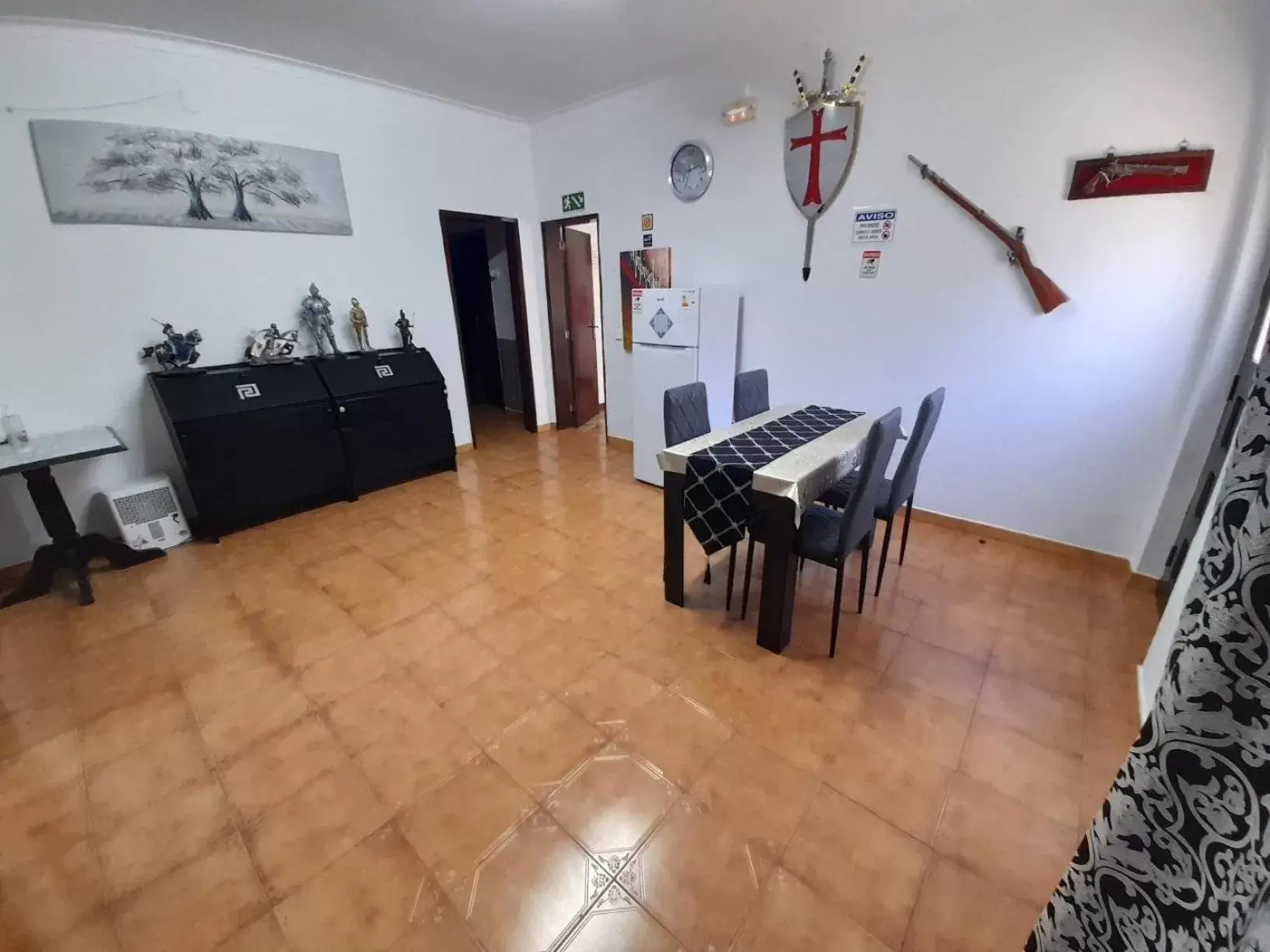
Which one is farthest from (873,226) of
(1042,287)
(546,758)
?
(546,758)

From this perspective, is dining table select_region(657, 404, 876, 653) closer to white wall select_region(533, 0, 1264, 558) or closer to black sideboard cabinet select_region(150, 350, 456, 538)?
white wall select_region(533, 0, 1264, 558)

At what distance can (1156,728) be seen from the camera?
2.11 feet

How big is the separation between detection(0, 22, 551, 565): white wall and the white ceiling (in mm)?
187

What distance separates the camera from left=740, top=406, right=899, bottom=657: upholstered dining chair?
5.83 ft

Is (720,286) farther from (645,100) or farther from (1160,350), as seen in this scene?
(1160,350)

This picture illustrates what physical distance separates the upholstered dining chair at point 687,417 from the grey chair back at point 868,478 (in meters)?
0.60

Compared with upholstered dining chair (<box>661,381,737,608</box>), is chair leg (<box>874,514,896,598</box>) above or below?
below

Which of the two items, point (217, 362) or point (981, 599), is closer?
point (981, 599)

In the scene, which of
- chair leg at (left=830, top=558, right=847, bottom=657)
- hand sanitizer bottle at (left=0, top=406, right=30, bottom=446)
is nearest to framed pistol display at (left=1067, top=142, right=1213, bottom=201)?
chair leg at (left=830, top=558, right=847, bottom=657)

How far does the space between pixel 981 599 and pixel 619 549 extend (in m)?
1.82

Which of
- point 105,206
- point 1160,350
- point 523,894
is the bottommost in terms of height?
point 523,894

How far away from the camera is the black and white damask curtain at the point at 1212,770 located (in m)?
0.56

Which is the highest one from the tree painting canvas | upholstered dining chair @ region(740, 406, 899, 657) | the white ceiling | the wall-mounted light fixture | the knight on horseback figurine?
the white ceiling

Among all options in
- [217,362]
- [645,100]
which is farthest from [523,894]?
[645,100]
